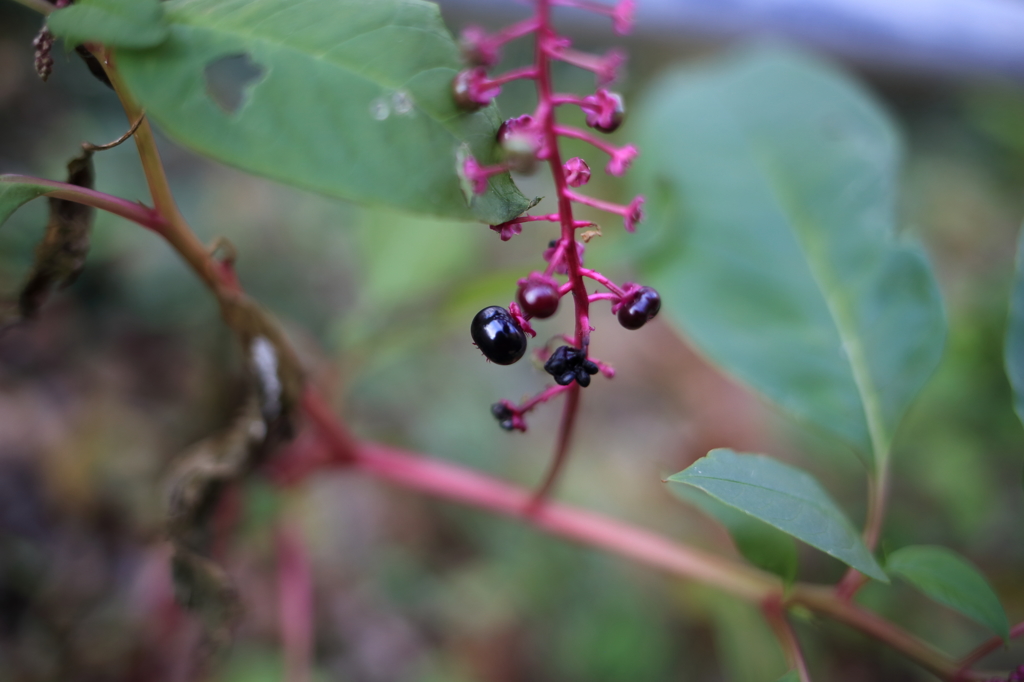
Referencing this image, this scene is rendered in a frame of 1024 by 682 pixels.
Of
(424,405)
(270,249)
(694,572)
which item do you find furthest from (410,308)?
(694,572)

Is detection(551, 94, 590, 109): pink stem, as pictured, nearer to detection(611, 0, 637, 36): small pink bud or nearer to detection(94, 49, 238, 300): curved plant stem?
detection(611, 0, 637, 36): small pink bud

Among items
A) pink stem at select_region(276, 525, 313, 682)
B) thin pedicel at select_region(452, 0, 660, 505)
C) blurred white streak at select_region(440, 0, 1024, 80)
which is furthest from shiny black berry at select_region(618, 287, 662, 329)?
blurred white streak at select_region(440, 0, 1024, 80)

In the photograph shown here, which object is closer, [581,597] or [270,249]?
[581,597]

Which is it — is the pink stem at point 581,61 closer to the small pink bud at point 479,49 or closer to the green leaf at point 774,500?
the small pink bud at point 479,49

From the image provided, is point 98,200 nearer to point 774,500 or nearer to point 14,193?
point 14,193

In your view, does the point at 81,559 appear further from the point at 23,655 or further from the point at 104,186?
the point at 104,186
